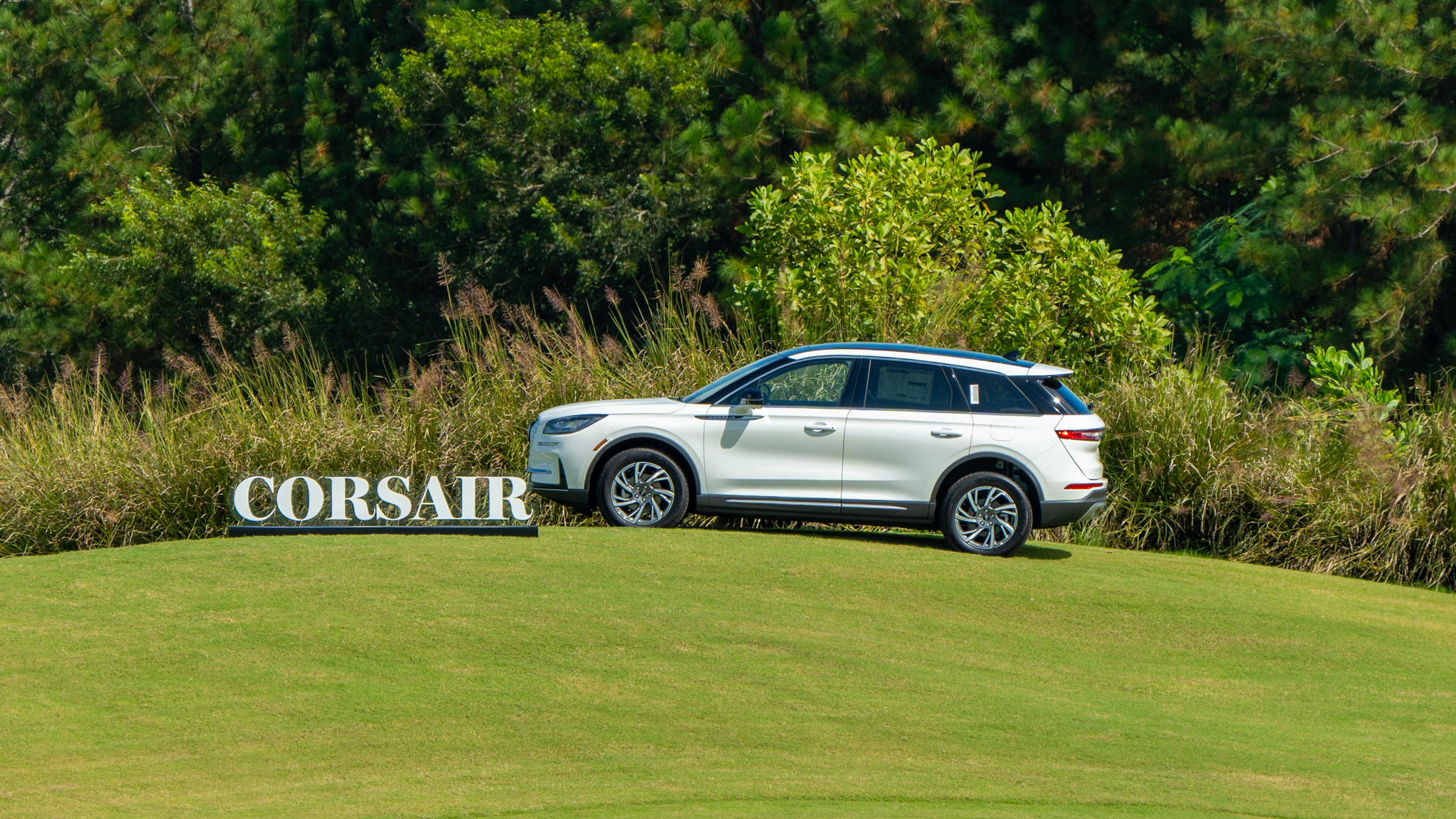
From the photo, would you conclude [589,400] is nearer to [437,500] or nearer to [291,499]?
[437,500]

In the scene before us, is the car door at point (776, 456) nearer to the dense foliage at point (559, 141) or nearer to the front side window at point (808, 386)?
the front side window at point (808, 386)

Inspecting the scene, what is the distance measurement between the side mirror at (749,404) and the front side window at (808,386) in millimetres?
72

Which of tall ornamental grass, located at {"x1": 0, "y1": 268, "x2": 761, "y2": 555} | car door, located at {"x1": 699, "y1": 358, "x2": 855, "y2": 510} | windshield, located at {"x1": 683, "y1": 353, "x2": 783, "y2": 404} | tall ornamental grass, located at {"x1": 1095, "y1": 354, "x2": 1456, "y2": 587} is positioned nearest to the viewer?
car door, located at {"x1": 699, "y1": 358, "x2": 855, "y2": 510}

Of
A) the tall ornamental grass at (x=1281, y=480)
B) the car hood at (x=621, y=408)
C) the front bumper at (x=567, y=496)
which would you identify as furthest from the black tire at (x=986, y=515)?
the tall ornamental grass at (x=1281, y=480)

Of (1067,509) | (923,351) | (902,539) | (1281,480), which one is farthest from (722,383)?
(1281,480)

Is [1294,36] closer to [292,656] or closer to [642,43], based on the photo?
[642,43]

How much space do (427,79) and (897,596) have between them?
748 inches

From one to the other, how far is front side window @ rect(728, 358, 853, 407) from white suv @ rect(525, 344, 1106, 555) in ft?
0.11

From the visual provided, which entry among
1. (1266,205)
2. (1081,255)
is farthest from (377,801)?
(1266,205)

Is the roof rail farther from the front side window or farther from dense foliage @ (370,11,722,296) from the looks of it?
dense foliage @ (370,11,722,296)

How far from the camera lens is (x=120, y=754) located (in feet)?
22.6

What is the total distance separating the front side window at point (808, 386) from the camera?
12406 mm

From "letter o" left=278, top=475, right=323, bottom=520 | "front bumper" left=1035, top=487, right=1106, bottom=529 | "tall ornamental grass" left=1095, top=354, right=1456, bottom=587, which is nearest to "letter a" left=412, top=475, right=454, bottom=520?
"letter o" left=278, top=475, right=323, bottom=520

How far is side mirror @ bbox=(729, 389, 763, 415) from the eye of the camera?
12297 mm
